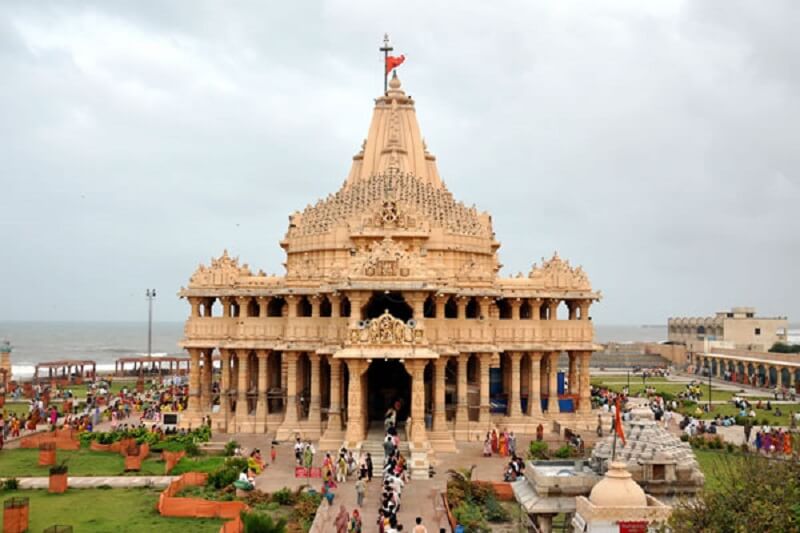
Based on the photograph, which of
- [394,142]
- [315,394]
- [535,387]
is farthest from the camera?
[394,142]

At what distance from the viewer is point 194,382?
41.4 m

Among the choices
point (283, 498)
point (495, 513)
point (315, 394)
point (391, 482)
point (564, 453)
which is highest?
point (315, 394)

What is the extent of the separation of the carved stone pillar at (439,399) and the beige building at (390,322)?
0.16 feet

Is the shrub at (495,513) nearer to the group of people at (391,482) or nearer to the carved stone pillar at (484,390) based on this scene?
the group of people at (391,482)

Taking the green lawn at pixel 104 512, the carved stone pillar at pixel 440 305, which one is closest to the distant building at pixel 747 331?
the carved stone pillar at pixel 440 305

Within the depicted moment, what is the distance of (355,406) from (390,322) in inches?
144

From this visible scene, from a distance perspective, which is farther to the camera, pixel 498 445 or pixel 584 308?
pixel 584 308

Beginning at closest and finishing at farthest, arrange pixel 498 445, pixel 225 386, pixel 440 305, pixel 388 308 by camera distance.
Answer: pixel 498 445 → pixel 440 305 → pixel 388 308 → pixel 225 386

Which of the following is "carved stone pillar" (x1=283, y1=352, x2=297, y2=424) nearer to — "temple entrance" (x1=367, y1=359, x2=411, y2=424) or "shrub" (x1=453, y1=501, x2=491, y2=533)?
"temple entrance" (x1=367, y1=359, x2=411, y2=424)

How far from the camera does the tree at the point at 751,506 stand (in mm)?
12680

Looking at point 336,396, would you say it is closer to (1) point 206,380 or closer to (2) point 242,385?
(2) point 242,385

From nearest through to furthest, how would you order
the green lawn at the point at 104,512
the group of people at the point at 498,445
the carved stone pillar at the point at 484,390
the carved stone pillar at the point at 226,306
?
the green lawn at the point at 104,512
the group of people at the point at 498,445
the carved stone pillar at the point at 484,390
the carved stone pillar at the point at 226,306

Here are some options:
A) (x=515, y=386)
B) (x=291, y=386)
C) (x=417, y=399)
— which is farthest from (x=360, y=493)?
(x=515, y=386)

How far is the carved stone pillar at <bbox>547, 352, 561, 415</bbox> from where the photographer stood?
1620 inches
